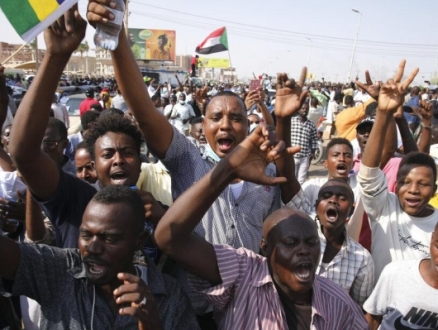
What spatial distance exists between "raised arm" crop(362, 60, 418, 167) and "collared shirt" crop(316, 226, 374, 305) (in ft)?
1.76

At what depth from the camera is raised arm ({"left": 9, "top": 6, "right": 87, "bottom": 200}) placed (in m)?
1.78

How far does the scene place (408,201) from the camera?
2654 mm

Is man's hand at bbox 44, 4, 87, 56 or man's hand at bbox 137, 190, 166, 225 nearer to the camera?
man's hand at bbox 44, 4, 87, 56

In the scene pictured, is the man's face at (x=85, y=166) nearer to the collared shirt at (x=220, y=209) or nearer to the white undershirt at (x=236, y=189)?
the collared shirt at (x=220, y=209)

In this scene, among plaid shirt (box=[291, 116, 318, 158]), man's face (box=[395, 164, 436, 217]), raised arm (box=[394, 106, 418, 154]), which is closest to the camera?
man's face (box=[395, 164, 436, 217])

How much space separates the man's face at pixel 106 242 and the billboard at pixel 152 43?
54.8 meters

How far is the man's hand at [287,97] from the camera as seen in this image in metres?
2.25

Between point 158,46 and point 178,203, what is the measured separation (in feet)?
184

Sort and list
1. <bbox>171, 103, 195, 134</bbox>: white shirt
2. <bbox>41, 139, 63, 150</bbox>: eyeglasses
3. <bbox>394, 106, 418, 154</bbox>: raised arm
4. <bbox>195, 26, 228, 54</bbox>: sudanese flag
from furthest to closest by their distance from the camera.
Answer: <bbox>195, 26, 228, 54</bbox>: sudanese flag → <bbox>171, 103, 195, 134</bbox>: white shirt → <bbox>394, 106, 418, 154</bbox>: raised arm → <bbox>41, 139, 63, 150</bbox>: eyeglasses

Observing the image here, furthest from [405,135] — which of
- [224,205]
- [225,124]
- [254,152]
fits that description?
[254,152]

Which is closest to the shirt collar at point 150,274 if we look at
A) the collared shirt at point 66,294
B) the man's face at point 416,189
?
the collared shirt at point 66,294

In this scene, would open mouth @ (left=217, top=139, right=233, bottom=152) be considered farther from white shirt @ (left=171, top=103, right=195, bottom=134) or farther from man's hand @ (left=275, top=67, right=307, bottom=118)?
white shirt @ (left=171, top=103, right=195, bottom=134)

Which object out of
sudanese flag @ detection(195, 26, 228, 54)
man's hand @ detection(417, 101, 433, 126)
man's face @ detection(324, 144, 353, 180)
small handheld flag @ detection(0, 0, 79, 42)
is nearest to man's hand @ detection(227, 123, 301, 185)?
small handheld flag @ detection(0, 0, 79, 42)

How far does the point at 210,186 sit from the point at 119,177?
29.2 inches
